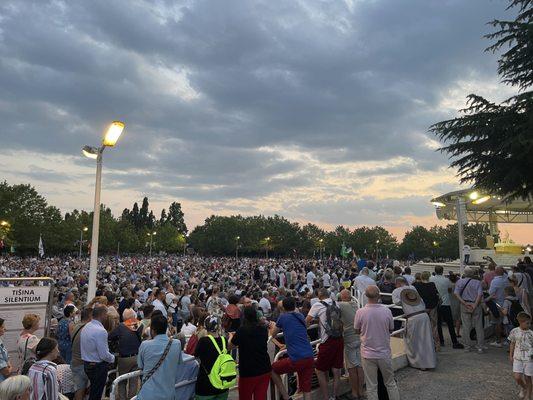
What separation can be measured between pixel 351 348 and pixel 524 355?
102 inches

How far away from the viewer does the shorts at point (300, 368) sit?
527 cm

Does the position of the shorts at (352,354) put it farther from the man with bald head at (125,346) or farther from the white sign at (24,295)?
the white sign at (24,295)

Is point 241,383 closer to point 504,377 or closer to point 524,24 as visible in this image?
point 504,377

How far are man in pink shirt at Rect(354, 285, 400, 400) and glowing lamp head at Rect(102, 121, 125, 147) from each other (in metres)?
5.12

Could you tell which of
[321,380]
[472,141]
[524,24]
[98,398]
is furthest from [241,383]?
[524,24]

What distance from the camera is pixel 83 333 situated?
219 inches

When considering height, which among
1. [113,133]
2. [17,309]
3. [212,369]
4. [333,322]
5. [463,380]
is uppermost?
[113,133]

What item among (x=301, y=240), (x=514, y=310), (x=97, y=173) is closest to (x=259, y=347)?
(x=97, y=173)

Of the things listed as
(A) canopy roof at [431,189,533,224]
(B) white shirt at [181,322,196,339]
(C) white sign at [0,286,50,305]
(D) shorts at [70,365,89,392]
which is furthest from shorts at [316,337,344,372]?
(A) canopy roof at [431,189,533,224]

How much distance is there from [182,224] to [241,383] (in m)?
168

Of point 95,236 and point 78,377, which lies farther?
point 95,236

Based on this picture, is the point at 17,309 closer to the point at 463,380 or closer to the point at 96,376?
the point at 96,376

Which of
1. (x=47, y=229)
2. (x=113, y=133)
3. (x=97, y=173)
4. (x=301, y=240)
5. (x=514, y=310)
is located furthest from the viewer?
(x=301, y=240)

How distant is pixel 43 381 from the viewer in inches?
147
